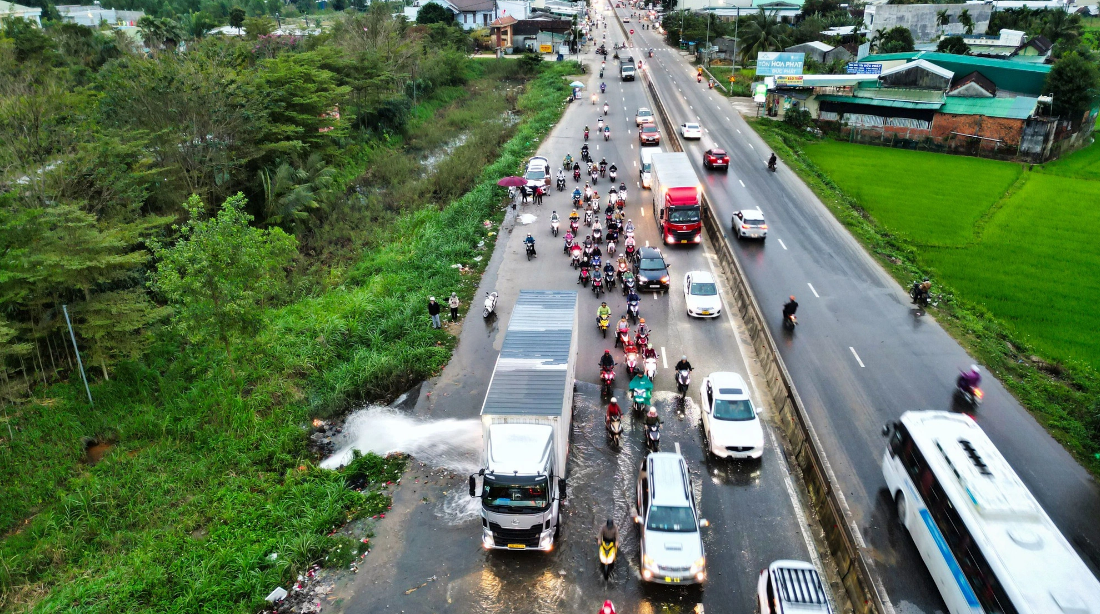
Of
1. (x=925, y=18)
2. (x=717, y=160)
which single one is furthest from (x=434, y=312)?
(x=925, y=18)

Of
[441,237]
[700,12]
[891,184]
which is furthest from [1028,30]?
[441,237]

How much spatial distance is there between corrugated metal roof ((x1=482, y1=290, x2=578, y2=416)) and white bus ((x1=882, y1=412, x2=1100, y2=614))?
8443 millimetres

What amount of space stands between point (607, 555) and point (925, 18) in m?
110

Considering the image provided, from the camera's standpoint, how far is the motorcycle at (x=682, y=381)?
2138 cm

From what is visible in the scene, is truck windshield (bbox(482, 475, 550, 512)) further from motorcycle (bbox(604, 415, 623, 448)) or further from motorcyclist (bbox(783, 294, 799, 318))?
motorcyclist (bbox(783, 294, 799, 318))

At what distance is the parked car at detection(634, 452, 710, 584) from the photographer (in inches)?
549

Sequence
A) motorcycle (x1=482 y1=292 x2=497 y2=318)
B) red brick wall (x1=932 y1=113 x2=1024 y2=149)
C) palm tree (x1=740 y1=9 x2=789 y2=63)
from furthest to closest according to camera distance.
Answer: palm tree (x1=740 y1=9 x2=789 y2=63), red brick wall (x1=932 y1=113 x2=1024 y2=149), motorcycle (x1=482 y1=292 x2=497 y2=318)

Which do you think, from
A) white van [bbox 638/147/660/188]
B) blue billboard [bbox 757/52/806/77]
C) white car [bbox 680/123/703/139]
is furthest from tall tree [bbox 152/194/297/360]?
A: blue billboard [bbox 757/52/806/77]

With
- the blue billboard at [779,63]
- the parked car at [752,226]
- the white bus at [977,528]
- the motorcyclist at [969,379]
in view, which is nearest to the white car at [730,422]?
the white bus at [977,528]

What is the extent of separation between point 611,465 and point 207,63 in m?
33.1

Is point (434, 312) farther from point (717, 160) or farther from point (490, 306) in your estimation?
point (717, 160)

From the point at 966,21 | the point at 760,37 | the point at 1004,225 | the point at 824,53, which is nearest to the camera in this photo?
the point at 1004,225

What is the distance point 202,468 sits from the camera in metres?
18.1

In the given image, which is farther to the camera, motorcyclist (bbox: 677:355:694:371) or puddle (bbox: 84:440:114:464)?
motorcyclist (bbox: 677:355:694:371)
